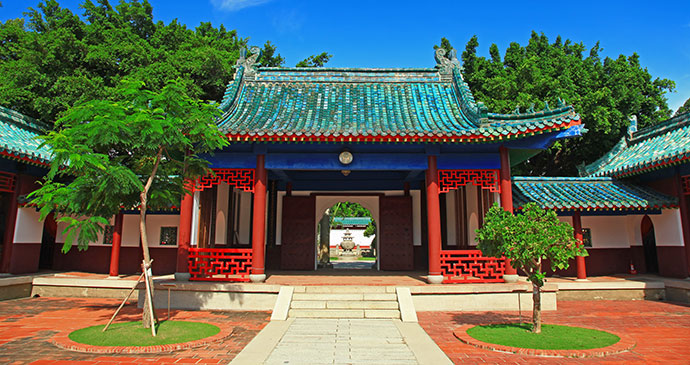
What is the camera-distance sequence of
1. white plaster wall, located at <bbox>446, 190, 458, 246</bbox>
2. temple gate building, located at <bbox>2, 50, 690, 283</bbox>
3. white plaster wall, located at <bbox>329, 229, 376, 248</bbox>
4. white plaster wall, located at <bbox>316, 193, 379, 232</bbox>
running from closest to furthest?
1. temple gate building, located at <bbox>2, 50, 690, 283</bbox>
2. white plaster wall, located at <bbox>446, 190, 458, 246</bbox>
3. white plaster wall, located at <bbox>316, 193, 379, 232</bbox>
4. white plaster wall, located at <bbox>329, 229, 376, 248</bbox>

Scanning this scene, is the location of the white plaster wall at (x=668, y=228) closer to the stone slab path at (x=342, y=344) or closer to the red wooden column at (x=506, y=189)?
the red wooden column at (x=506, y=189)

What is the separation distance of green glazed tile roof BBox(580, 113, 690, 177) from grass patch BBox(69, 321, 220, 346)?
11.2 m

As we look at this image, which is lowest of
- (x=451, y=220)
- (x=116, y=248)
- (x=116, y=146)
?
(x=116, y=248)

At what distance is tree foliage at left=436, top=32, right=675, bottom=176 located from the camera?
54.4 feet

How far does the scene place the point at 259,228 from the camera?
894cm

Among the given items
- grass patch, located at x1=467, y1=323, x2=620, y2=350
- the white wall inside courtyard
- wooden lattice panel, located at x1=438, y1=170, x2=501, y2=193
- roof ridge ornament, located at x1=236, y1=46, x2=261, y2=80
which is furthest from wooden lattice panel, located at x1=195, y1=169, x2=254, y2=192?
the white wall inside courtyard

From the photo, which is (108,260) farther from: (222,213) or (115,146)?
(115,146)

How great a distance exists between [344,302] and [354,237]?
30.5m

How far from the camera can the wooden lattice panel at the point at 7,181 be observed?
412 inches

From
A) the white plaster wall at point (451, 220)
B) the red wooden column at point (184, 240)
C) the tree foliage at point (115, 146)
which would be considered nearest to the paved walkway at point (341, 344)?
the tree foliage at point (115, 146)

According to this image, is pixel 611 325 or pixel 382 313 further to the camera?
pixel 382 313

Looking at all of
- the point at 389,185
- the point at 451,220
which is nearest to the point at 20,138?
the point at 389,185

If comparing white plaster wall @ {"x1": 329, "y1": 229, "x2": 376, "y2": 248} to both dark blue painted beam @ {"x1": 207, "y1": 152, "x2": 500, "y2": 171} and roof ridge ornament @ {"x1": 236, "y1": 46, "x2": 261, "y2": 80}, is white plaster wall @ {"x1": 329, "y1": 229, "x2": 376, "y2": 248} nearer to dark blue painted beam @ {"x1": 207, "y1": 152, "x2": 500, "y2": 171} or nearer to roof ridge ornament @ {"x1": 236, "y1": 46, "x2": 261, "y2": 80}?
roof ridge ornament @ {"x1": 236, "y1": 46, "x2": 261, "y2": 80}

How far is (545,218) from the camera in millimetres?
6207
